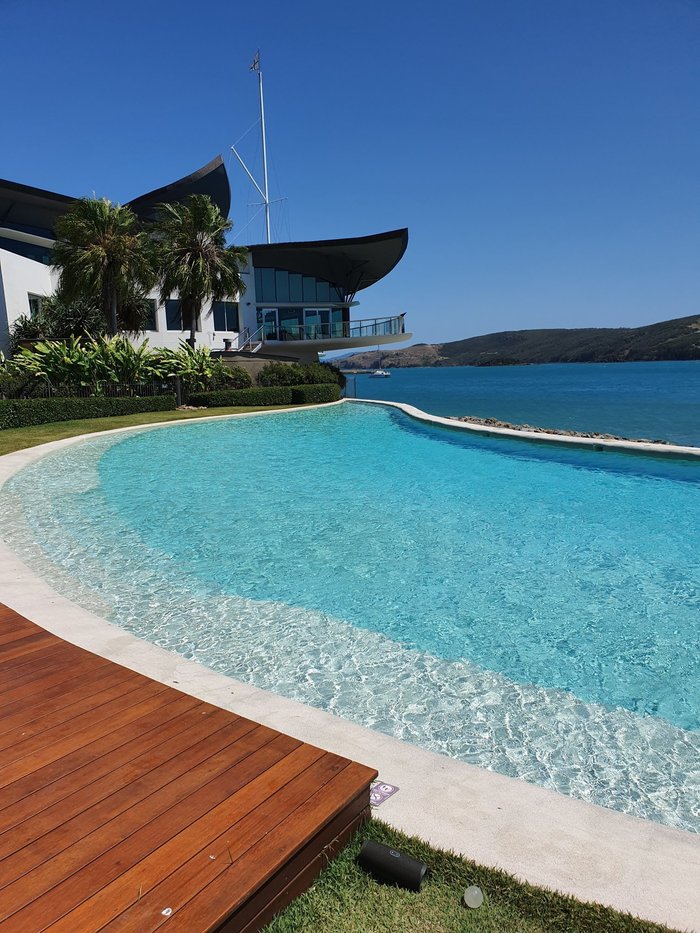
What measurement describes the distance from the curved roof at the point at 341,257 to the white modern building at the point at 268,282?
→ 2.9 inches

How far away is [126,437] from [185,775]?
1725cm

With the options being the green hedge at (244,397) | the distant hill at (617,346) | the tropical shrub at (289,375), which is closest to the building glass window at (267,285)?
the tropical shrub at (289,375)

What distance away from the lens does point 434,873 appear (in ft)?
7.57

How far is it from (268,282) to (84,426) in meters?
25.9

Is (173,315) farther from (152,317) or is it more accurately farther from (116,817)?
(116,817)

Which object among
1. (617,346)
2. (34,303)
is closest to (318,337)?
(34,303)

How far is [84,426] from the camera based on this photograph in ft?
65.5

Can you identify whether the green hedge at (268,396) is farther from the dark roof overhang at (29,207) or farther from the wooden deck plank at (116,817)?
the wooden deck plank at (116,817)

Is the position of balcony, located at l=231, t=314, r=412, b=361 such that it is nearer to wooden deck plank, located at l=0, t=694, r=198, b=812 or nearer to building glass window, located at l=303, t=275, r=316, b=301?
building glass window, located at l=303, t=275, r=316, b=301

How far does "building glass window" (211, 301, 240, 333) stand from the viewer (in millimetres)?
39312

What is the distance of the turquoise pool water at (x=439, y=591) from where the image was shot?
12.9 feet

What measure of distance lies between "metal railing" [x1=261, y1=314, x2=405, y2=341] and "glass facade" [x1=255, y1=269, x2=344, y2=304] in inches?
114

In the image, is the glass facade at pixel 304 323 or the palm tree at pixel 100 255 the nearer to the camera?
the palm tree at pixel 100 255

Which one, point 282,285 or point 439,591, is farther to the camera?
point 282,285
